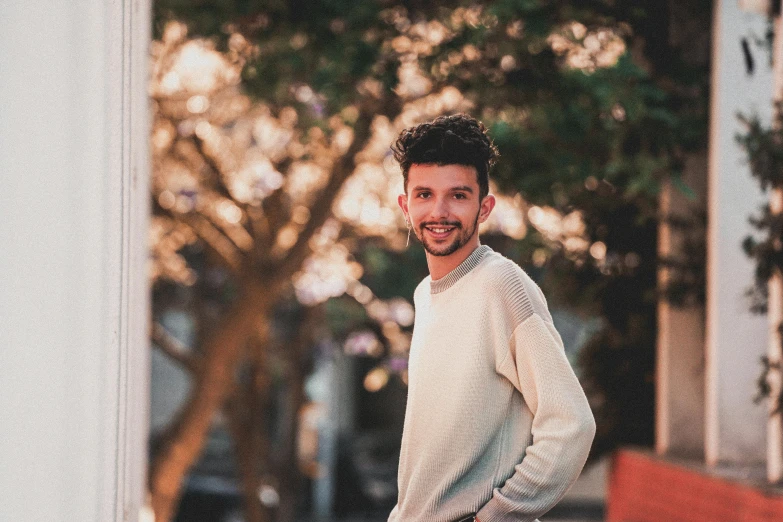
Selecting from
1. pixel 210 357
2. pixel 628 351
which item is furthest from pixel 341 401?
pixel 628 351

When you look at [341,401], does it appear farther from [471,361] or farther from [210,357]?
[471,361]

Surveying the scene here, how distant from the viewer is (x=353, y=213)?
34.7 feet

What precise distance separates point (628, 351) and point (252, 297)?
3.41 m

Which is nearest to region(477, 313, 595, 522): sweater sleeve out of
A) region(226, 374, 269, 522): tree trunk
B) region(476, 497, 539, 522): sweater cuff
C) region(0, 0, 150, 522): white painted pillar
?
region(476, 497, 539, 522): sweater cuff

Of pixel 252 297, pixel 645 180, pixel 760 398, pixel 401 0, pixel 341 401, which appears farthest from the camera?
pixel 341 401

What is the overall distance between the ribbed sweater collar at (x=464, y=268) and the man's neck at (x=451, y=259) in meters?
0.01

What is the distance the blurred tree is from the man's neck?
10.7ft

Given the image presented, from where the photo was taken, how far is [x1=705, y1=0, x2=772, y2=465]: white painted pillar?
6.44 m

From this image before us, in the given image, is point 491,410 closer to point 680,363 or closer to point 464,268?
point 464,268

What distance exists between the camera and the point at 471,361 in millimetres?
2600

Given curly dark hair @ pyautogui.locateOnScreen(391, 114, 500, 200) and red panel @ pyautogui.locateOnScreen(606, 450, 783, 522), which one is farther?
red panel @ pyautogui.locateOnScreen(606, 450, 783, 522)

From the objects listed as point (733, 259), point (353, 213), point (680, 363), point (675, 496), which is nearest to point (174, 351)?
point (353, 213)

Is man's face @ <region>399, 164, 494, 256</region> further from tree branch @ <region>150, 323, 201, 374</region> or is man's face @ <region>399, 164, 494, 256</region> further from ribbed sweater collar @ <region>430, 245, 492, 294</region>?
tree branch @ <region>150, 323, 201, 374</region>

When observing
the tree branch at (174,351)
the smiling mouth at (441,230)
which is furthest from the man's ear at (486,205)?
the tree branch at (174,351)
